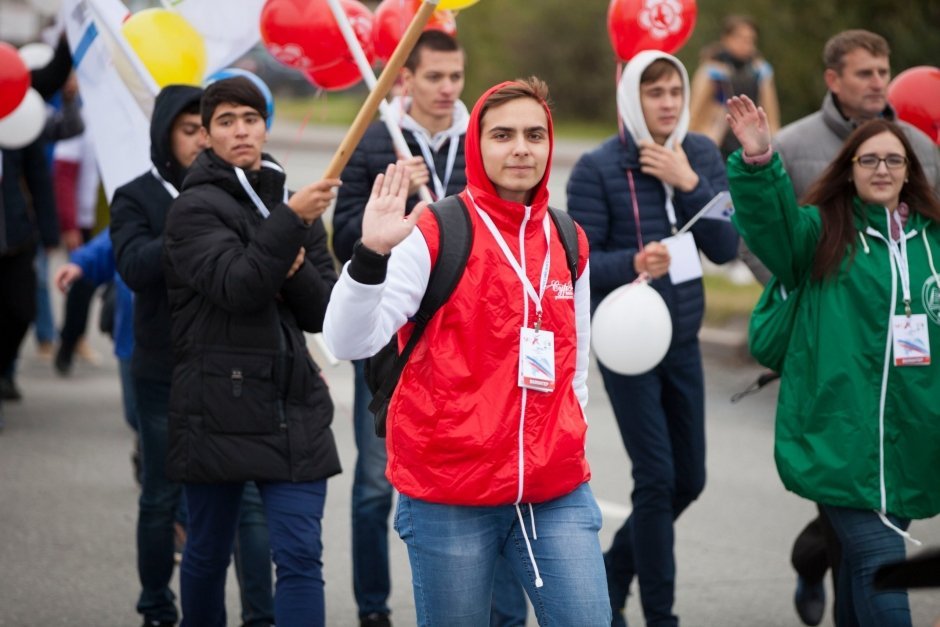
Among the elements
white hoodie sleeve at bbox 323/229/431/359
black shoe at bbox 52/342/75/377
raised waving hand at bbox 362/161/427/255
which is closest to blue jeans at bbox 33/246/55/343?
black shoe at bbox 52/342/75/377

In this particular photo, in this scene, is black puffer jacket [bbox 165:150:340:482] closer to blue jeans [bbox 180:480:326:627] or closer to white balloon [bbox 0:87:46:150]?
blue jeans [bbox 180:480:326:627]

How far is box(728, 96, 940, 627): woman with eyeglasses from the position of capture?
15.2 feet

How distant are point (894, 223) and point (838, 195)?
7.8 inches

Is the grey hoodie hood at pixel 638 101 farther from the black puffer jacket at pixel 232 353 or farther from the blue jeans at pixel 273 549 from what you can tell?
the blue jeans at pixel 273 549

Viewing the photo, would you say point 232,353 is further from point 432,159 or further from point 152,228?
point 432,159

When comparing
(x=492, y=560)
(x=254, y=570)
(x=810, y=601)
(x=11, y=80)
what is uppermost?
(x=11, y=80)

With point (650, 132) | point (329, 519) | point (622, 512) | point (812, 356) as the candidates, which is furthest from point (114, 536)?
point (812, 356)

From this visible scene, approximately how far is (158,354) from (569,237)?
1.97 m

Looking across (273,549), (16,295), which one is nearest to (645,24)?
(273,549)

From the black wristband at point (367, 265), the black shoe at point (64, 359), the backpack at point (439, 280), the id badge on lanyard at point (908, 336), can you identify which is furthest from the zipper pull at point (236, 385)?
the black shoe at point (64, 359)

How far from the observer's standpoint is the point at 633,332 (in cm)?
526

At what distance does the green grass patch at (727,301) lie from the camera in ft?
39.5

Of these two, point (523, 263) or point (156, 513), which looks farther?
point (156, 513)

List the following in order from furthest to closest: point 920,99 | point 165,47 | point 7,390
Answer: point 7,390 → point 920,99 → point 165,47
